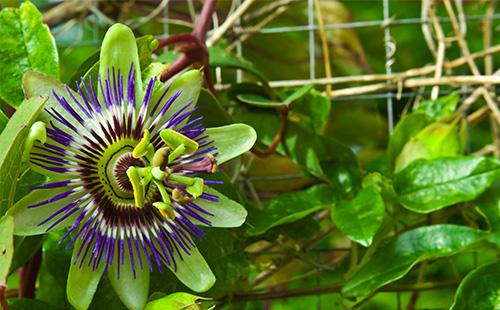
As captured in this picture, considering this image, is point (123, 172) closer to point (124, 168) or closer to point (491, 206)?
point (124, 168)

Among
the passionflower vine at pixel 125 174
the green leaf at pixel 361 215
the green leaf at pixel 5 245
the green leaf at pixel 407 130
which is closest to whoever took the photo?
the green leaf at pixel 5 245

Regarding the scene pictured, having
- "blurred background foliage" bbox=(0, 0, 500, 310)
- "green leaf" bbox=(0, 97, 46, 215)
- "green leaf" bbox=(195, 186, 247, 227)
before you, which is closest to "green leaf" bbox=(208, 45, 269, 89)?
"blurred background foliage" bbox=(0, 0, 500, 310)

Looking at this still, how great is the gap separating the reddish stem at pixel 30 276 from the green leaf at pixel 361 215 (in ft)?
1.28

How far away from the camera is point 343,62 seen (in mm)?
1466

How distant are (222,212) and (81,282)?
17 cm

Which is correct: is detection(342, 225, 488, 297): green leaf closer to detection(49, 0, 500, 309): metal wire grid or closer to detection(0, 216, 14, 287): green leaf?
detection(49, 0, 500, 309): metal wire grid

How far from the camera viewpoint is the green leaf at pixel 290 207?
932 millimetres

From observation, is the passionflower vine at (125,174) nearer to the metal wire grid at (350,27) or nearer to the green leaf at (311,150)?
the green leaf at (311,150)

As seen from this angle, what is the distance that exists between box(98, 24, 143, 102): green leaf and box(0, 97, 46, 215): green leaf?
0.35 feet

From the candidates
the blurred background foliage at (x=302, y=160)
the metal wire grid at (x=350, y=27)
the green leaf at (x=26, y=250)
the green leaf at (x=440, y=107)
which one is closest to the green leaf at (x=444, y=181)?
the blurred background foliage at (x=302, y=160)

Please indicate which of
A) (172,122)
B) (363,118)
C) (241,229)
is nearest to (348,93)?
(363,118)

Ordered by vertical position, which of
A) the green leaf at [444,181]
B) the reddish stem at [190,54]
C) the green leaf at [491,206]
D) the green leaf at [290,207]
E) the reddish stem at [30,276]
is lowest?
the reddish stem at [30,276]

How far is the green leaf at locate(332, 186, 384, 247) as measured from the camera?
866 mm

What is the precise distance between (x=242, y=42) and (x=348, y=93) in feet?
0.78
